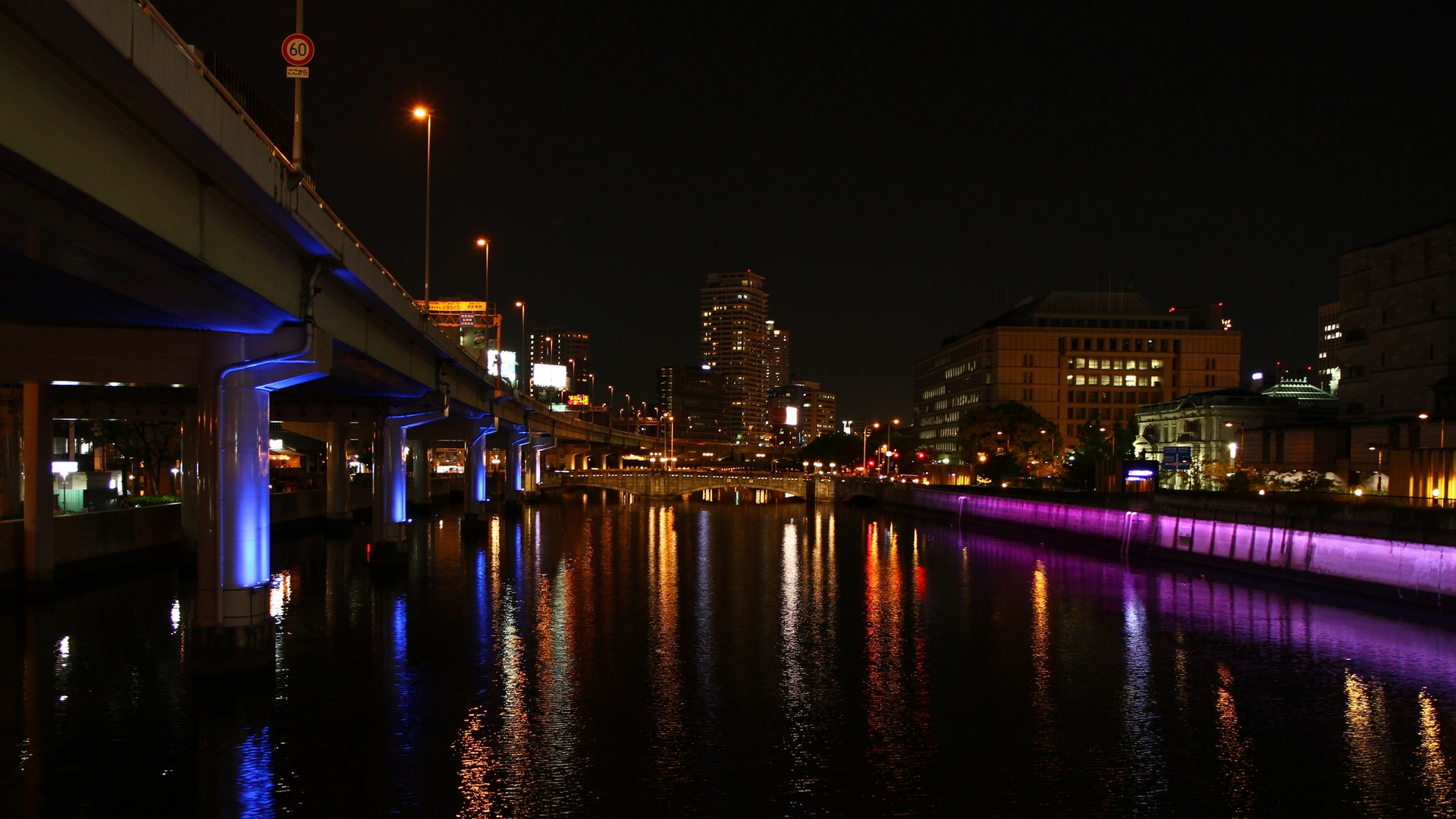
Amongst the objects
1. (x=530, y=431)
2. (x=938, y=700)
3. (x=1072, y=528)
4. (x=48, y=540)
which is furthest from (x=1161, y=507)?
(x=530, y=431)

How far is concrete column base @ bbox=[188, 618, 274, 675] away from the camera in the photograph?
2456cm

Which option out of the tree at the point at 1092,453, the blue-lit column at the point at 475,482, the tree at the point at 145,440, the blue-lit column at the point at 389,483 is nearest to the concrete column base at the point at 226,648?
the blue-lit column at the point at 389,483

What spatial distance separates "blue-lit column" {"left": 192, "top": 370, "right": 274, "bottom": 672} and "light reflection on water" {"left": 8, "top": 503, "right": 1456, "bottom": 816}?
1.20 metres

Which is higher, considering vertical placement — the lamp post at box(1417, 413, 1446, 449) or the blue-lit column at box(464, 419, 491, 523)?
the lamp post at box(1417, 413, 1446, 449)

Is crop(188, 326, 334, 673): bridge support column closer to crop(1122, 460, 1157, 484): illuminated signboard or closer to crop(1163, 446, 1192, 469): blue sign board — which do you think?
crop(1163, 446, 1192, 469): blue sign board

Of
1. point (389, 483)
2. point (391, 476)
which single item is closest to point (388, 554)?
point (389, 483)

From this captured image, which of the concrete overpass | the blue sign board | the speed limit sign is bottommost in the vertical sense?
the blue sign board

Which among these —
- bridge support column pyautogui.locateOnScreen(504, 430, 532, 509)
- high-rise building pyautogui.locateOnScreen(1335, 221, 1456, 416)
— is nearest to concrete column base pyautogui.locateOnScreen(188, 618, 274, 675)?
bridge support column pyautogui.locateOnScreen(504, 430, 532, 509)

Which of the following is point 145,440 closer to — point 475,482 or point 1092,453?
point 475,482

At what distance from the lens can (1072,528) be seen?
70.4 metres

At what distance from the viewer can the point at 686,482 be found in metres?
142

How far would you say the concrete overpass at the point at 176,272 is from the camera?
12.6m

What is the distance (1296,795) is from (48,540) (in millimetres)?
42628

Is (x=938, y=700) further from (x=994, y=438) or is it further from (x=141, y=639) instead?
(x=994, y=438)
